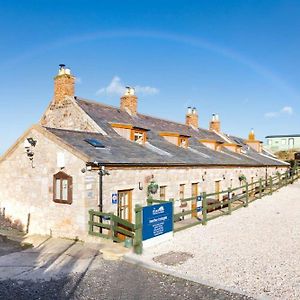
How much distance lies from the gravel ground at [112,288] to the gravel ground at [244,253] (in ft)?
1.42

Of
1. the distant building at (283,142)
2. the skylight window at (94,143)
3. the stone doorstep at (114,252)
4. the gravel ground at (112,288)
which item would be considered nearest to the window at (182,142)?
the skylight window at (94,143)

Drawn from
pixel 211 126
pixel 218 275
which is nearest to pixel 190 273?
pixel 218 275

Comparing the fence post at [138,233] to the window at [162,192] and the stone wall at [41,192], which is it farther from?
the window at [162,192]

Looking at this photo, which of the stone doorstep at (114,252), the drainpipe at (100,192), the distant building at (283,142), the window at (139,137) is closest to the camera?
the stone doorstep at (114,252)

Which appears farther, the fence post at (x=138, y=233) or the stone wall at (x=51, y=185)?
the stone wall at (x=51, y=185)

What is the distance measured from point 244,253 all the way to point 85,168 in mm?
6261

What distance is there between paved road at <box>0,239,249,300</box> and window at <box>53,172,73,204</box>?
268cm

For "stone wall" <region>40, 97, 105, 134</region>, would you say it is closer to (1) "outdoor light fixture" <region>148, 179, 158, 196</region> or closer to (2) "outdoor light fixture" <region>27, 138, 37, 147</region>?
(2) "outdoor light fixture" <region>27, 138, 37, 147</region>

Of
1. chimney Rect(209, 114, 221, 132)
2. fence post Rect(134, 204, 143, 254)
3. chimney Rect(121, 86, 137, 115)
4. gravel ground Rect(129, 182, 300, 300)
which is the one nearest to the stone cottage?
chimney Rect(121, 86, 137, 115)

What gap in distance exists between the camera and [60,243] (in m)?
11.7

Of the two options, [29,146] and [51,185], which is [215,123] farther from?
[51,185]

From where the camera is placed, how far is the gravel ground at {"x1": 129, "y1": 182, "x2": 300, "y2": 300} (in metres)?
7.62

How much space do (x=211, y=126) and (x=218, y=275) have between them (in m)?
28.1

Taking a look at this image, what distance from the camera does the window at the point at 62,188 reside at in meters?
12.2
